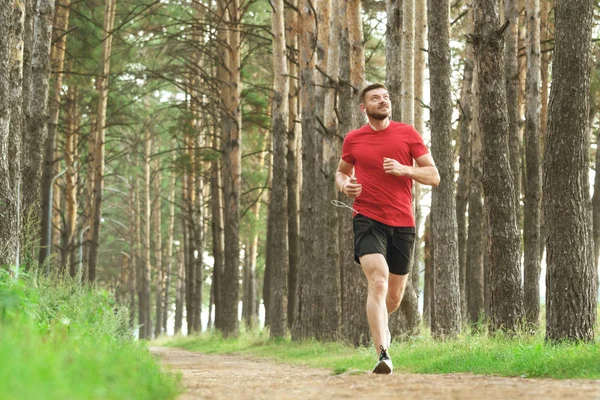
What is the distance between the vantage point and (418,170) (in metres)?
7.58

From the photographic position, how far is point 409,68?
14.6m

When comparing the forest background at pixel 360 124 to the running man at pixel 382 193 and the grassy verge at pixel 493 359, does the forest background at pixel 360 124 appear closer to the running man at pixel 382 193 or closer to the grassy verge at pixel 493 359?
the grassy verge at pixel 493 359

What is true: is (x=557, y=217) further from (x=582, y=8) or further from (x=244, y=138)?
(x=244, y=138)

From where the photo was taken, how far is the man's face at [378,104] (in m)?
7.67

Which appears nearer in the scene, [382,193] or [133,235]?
[382,193]

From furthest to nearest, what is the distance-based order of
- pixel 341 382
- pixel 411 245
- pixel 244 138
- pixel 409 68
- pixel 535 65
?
1. pixel 244 138
2. pixel 535 65
3. pixel 409 68
4. pixel 411 245
5. pixel 341 382

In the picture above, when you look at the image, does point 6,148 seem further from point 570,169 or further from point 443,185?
point 443,185

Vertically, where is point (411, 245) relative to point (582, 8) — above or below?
below

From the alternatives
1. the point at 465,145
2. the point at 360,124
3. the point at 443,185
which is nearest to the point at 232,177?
the point at 465,145

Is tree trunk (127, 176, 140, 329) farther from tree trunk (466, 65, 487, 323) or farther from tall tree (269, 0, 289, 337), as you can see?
tree trunk (466, 65, 487, 323)

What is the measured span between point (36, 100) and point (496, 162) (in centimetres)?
890

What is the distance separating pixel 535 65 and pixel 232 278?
1019 cm

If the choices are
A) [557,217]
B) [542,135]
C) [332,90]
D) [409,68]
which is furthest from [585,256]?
[542,135]

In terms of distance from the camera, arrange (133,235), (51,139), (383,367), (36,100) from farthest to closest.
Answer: (133,235) < (51,139) < (36,100) < (383,367)
